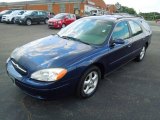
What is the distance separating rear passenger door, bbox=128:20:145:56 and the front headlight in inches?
111

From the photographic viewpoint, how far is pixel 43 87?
3.14 metres

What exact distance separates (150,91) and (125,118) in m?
1.39

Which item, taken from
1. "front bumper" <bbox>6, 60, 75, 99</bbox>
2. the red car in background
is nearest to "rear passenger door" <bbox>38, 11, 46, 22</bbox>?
the red car in background

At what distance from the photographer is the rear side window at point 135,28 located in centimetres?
538

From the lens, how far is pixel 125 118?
3.33m

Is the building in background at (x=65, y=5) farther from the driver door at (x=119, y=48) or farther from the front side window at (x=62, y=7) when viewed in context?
the driver door at (x=119, y=48)

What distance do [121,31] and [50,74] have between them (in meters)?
2.42

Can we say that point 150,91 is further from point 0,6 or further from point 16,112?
point 0,6

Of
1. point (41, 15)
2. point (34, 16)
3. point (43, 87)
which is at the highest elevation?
point (41, 15)

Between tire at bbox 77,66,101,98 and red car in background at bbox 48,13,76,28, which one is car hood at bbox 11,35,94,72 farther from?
red car in background at bbox 48,13,76,28

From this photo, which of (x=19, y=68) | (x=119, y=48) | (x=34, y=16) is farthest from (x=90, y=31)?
(x=34, y=16)

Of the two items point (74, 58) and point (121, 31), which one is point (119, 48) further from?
point (74, 58)

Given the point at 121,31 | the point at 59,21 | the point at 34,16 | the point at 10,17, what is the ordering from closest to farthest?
1. the point at 121,31
2. the point at 59,21
3. the point at 34,16
4. the point at 10,17

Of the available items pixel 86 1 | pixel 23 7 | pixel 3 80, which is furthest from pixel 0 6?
pixel 3 80
